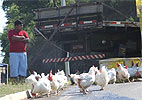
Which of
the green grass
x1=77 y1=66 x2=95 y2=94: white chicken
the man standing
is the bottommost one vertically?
the green grass

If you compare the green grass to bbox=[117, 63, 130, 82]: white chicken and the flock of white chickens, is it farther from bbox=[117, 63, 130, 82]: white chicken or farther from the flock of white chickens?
bbox=[117, 63, 130, 82]: white chicken

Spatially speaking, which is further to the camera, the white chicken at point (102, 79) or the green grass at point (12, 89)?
the white chicken at point (102, 79)

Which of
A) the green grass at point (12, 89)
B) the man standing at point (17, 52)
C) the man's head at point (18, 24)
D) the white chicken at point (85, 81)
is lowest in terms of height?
the green grass at point (12, 89)

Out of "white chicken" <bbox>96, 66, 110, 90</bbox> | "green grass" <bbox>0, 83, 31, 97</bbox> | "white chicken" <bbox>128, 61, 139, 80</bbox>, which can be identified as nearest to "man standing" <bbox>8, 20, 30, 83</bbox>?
"green grass" <bbox>0, 83, 31, 97</bbox>

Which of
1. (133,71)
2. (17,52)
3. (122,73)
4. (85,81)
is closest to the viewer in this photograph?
(85,81)

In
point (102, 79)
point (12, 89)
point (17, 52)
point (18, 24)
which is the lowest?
point (12, 89)

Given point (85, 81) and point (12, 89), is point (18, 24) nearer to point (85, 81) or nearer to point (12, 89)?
point (12, 89)

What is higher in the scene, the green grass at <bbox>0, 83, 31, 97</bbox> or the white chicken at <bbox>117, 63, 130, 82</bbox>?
the white chicken at <bbox>117, 63, 130, 82</bbox>

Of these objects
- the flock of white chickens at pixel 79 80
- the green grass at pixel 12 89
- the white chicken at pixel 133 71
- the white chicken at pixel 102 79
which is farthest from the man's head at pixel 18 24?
the white chicken at pixel 133 71

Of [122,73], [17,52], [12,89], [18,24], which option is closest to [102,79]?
[122,73]

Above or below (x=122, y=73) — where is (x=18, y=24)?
above

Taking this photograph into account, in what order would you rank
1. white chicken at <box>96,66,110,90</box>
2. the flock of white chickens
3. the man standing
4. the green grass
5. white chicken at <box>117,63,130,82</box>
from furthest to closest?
white chicken at <box>117,63,130,82</box> < the man standing < white chicken at <box>96,66,110,90</box> < the green grass < the flock of white chickens

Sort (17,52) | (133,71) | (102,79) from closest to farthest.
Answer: (102,79)
(17,52)
(133,71)

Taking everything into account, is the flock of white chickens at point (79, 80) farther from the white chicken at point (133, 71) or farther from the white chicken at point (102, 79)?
the white chicken at point (133, 71)
